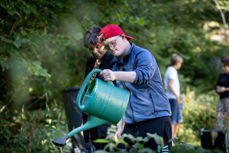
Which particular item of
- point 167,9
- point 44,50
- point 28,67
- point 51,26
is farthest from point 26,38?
point 167,9

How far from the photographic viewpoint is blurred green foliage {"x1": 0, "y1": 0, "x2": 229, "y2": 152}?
3699mm

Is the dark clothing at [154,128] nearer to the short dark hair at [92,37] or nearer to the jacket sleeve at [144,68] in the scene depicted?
the jacket sleeve at [144,68]

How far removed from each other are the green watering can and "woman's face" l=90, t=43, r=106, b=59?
94 cm

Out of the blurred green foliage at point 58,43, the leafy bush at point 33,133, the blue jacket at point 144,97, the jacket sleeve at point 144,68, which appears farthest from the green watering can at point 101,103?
the blurred green foliage at point 58,43

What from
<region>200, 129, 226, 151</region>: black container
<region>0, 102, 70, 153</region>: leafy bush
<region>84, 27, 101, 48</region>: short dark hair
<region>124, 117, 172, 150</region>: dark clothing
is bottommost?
<region>0, 102, 70, 153</region>: leafy bush

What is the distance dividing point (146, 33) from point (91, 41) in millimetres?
3042

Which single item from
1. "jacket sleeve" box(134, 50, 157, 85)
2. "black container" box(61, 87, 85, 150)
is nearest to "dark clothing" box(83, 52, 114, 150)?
"jacket sleeve" box(134, 50, 157, 85)

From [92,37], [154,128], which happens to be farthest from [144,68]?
[92,37]

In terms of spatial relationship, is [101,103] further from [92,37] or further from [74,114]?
[74,114]

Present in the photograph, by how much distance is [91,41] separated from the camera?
268 cm

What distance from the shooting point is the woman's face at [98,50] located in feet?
8.92

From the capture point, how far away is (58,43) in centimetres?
489

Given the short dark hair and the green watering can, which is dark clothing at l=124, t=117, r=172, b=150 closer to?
the green watering can

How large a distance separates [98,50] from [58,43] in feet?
7.49
